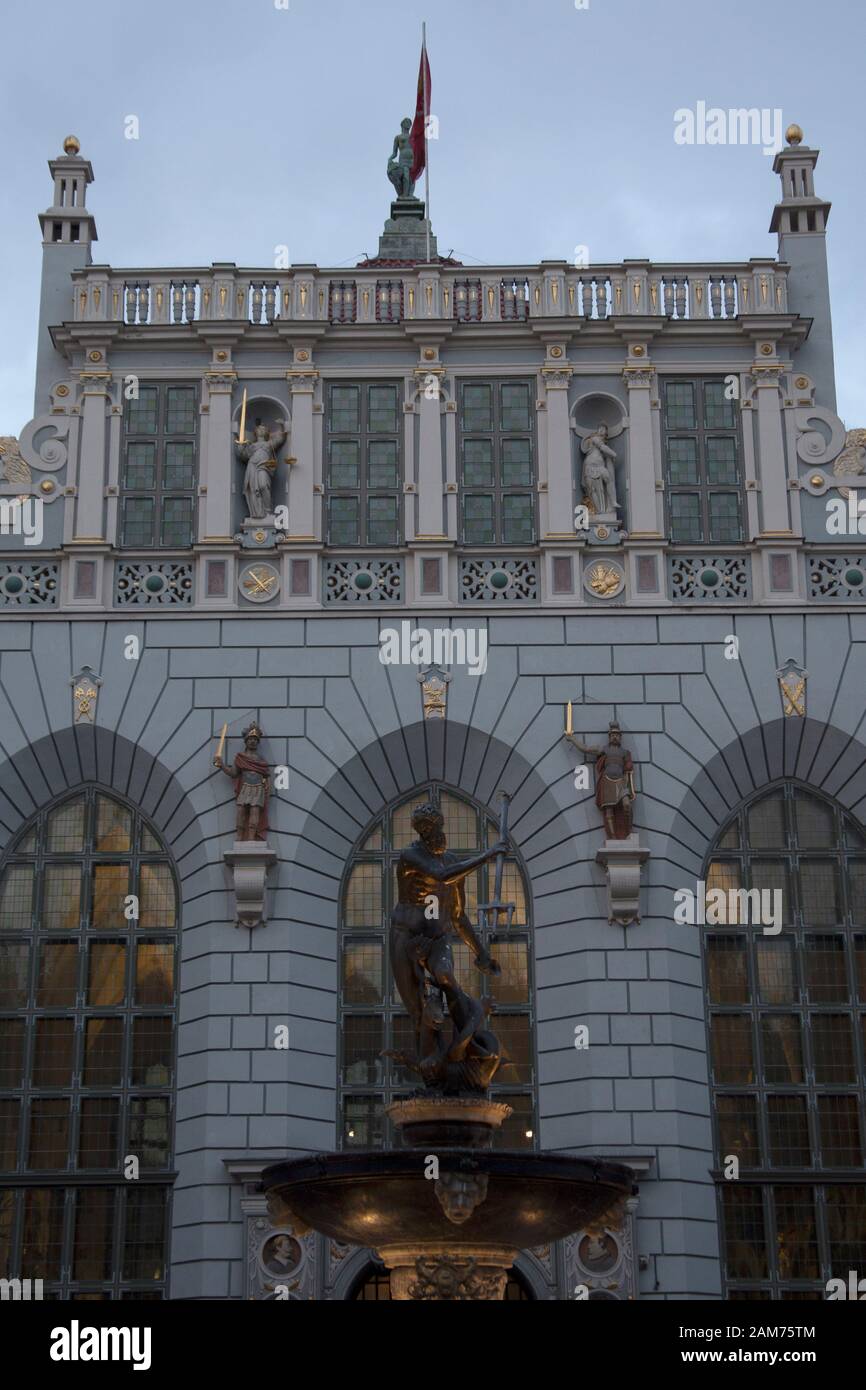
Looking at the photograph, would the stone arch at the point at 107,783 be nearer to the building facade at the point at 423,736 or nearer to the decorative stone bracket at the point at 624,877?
the building facade at the point at 423,736

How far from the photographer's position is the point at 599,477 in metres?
32.1

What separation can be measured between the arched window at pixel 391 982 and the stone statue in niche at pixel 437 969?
9635 millimetres

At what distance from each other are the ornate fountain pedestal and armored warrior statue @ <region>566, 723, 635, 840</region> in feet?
38.1

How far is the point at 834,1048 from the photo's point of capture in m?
29.9

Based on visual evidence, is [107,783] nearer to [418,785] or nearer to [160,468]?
[418,785]

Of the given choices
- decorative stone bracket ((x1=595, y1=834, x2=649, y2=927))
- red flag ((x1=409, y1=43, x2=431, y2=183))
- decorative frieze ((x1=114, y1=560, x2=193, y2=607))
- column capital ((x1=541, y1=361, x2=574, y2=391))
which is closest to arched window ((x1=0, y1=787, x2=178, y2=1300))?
decorative frieze ((x1=114, y1=560, x2=193, y2=607))

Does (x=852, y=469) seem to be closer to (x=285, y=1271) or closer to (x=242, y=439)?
(x=242, y=439)

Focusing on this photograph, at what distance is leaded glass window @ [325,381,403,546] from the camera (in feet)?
105

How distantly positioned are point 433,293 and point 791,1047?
14016mm

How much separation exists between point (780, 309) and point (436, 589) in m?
7.88

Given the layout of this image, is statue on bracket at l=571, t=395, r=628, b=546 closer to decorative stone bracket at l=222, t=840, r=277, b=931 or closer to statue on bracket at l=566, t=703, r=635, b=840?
statue on bracket at l=566, t=703, r=635, b=840

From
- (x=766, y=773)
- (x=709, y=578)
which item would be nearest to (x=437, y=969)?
(x=766, y=773)
